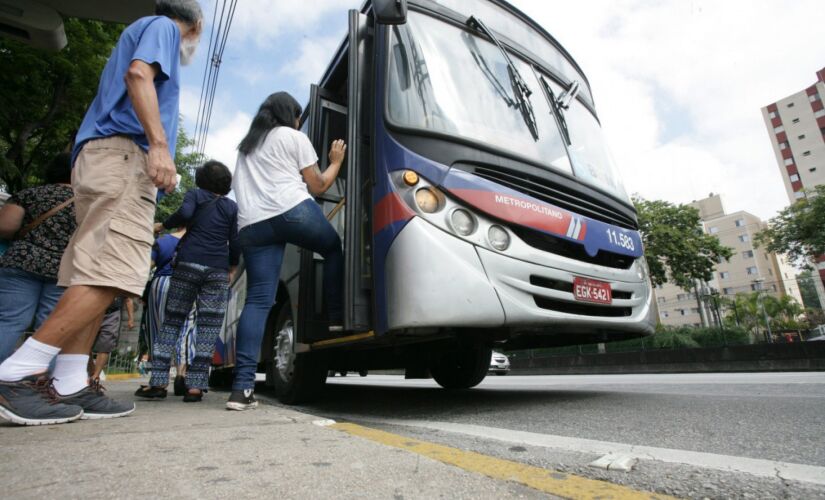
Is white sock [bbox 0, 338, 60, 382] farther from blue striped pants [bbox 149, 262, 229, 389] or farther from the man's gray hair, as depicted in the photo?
the man's gray hair

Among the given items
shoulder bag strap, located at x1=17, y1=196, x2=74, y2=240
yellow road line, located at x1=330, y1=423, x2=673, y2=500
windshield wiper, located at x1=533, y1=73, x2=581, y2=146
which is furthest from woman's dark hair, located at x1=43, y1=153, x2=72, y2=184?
windshield wiper, located at x1=533, y1=73, x2=581, y2=146

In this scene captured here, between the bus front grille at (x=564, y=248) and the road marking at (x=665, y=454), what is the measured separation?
112 cm

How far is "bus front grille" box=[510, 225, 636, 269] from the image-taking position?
269 centimetres

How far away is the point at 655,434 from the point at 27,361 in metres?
2.61

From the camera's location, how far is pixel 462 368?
4.62m

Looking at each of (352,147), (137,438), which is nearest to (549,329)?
(352,147)

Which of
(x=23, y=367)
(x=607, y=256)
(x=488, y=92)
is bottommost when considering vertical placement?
(x=23, y=367)

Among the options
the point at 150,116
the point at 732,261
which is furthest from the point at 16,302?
the point at 732,261

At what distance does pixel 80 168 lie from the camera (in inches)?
81.0

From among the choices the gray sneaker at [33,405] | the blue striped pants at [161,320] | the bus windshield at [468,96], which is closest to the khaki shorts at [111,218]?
the gray sneaker at [33,405]

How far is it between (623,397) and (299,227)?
2.62 meters

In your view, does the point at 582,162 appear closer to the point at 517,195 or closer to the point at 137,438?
the point at 517,195

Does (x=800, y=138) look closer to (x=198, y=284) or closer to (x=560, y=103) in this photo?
(x=560, y=103)

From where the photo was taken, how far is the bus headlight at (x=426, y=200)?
2.43 meters
